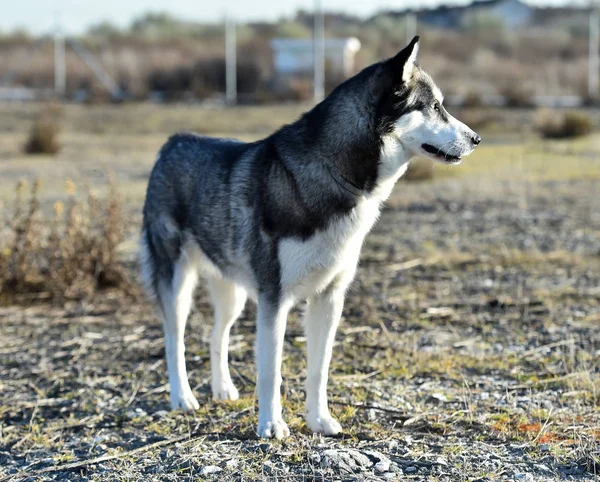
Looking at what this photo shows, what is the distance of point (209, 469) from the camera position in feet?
14.6

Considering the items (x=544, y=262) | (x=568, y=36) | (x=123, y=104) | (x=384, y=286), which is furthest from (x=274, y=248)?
(x=568, y=36)

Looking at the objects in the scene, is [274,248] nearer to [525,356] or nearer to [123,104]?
[525,356]

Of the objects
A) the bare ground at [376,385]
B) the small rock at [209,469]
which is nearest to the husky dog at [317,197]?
the bare ground at [376,385]

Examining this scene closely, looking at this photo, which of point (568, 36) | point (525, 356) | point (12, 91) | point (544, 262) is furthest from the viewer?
point (568, 36)

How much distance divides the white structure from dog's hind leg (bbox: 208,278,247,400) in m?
31.2

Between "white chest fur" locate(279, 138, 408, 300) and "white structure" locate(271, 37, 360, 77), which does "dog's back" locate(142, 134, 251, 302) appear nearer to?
"white chest fur" locate(279, 138, 408, 300)

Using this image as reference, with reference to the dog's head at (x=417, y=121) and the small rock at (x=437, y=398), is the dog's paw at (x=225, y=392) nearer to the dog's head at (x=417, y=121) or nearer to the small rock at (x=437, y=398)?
the small rock at (x=437, y=398)

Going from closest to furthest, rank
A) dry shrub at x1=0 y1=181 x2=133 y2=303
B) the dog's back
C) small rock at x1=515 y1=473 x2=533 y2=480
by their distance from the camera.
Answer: small rock at x1=515 y1=473 x2=533 y2=480
the dog's back
dry shrub at x1=0 y1=181 x2=133 y2=303

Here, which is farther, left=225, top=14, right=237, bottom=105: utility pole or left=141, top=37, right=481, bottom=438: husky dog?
left=225, top=14, right=237, bottom=105: utility pole

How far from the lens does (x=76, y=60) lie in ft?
142

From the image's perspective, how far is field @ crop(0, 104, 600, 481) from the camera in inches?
179

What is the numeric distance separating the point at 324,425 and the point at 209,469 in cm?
80

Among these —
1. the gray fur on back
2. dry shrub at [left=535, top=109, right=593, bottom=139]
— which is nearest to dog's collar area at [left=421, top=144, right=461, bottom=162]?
the gray fur on back

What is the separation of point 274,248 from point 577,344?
2787 millimetres
